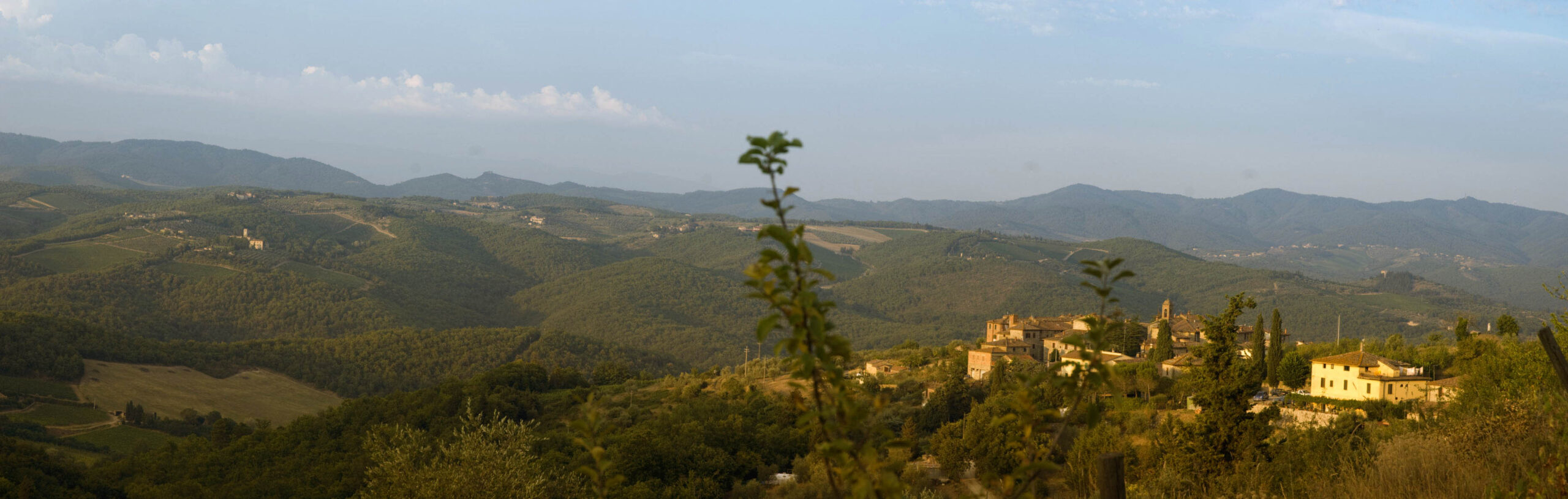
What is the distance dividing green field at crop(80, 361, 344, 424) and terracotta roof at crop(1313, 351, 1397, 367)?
52.7 metres

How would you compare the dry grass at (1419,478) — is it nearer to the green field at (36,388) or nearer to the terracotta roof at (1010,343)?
the terracotta roof at (1010,343)

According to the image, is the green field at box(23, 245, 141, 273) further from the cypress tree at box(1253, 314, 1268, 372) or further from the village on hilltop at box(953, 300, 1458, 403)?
the cypress tree at box(1253, 314, 1268, 372)

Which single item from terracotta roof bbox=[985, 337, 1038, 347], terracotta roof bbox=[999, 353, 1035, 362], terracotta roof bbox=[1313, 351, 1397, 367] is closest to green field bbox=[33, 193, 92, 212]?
terracotta roof bbox=[985, 337, 1038, 347]

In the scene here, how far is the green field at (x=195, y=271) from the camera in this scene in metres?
98.9

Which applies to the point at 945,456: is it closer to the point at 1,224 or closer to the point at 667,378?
the point at 667,378

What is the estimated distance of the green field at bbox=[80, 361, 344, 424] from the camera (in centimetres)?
5344

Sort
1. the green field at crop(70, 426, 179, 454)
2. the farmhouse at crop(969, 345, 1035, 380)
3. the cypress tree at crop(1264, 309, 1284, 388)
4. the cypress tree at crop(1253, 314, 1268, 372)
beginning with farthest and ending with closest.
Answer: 1. the green field at crop(70, 426, 179, 454)
2. the farmhouse at crop(969, 345, 1035, 380)
3. the cypress tree at crop(1264, 309, 1284, 388)
4. the cypress tree at crop(1253, 314, 1268, 372)

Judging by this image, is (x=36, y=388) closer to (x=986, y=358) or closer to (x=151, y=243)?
(x=986, y=358)

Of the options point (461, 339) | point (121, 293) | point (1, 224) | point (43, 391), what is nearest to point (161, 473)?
point (43, 391)

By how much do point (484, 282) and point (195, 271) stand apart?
4682 cm

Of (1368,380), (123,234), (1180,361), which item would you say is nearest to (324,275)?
(123,234)

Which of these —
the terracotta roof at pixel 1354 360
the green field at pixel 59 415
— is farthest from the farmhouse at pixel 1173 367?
the green field at pixel 59 415

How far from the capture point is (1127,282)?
159625 mm

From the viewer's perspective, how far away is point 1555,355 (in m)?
5.41
